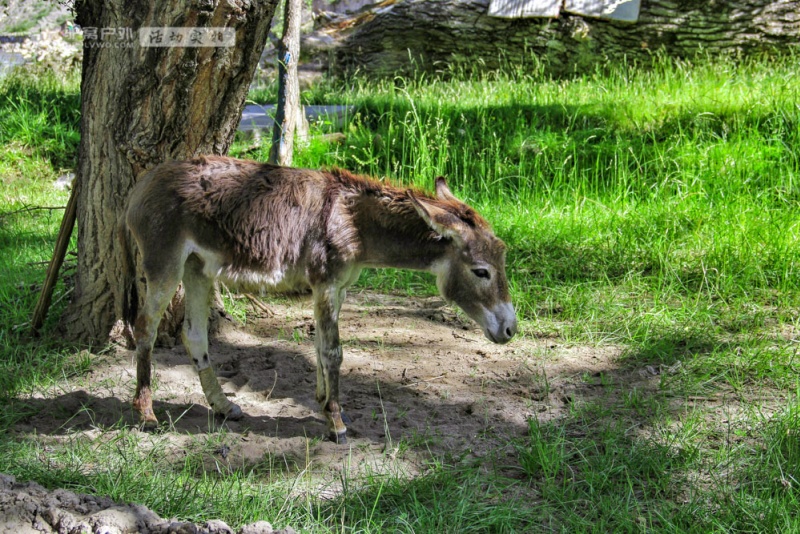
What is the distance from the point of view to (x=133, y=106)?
491 centimetres

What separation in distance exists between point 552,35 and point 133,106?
7.37m

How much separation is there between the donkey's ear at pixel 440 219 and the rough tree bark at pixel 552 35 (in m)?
5.53

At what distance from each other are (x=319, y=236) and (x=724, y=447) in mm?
2492

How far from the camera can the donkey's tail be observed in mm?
4727

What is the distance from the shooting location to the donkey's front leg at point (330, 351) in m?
4.43

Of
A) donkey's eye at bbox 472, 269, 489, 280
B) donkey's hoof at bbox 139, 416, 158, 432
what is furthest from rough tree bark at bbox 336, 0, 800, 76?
donkey's hoof at bbox 139, 416, 158, 432

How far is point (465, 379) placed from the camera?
521 centimetres

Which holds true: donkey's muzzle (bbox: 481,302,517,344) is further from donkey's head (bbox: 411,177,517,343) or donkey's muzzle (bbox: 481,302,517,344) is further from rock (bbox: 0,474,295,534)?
rock (bbox: 0,474,295,534)

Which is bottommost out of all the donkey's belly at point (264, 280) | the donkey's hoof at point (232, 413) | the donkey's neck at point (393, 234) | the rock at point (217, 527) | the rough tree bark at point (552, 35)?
the donkey's hoof at point (232, 413)

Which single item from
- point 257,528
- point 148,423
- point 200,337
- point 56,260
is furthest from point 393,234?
point 56,260

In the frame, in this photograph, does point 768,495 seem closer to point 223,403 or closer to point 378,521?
point 378,521

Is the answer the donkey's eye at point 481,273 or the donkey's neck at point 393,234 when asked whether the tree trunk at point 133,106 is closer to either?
the donkey's neck at point 393,234

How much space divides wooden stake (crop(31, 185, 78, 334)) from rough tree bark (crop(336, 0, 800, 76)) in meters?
5.27

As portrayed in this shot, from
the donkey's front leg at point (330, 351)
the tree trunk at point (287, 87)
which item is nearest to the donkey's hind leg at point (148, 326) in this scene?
the donkey's front leg at point (330, 351)
